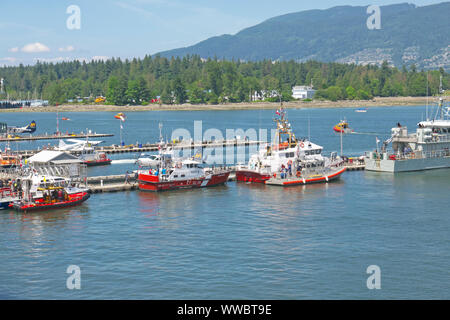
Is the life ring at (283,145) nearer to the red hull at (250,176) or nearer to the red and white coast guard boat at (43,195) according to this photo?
the red hull at (250,176)

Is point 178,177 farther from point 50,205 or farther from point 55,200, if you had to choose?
point 50,205

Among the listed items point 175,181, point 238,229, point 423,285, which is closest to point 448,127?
point 175,181

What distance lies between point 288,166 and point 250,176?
4.71m

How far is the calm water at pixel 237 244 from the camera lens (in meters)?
35.4

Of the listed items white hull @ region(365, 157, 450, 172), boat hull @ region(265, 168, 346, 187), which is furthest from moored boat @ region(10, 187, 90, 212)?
white hull @ region(365, 157, 450, 172)

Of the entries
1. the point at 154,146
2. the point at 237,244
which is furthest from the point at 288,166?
the point at 154,146

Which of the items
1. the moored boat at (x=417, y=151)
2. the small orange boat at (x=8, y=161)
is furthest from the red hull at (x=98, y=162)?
the moored boat at (x=417, y=151)

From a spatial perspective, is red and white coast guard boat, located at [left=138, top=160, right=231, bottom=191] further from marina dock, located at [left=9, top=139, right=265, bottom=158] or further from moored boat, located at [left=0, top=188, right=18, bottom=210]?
marina dock, located at [left=9, top=139, right=265, bottom=158]

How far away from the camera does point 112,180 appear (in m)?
70.9

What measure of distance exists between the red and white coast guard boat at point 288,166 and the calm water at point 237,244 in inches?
94.4

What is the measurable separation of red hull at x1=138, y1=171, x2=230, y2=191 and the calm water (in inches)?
47.5

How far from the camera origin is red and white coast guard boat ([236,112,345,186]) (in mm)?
68375

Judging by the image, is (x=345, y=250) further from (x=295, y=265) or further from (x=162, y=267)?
(x=162, y=267)
